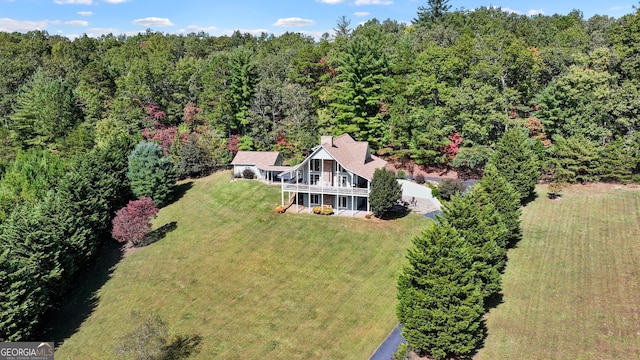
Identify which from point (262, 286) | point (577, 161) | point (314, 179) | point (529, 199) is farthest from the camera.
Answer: point (577, 161)

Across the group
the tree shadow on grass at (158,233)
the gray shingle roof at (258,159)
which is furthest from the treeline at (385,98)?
the tree shadow on grass at (158,233)

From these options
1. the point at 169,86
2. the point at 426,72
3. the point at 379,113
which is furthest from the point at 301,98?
the point at 169,86

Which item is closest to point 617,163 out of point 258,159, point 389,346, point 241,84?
point 389,346

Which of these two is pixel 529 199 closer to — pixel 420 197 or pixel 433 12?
pixel 420 197

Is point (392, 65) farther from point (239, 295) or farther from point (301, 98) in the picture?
point (239, 295)

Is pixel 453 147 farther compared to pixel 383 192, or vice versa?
pixel 453 147

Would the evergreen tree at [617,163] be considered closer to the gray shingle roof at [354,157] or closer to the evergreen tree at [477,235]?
the gray shingle roof at [354,157]
